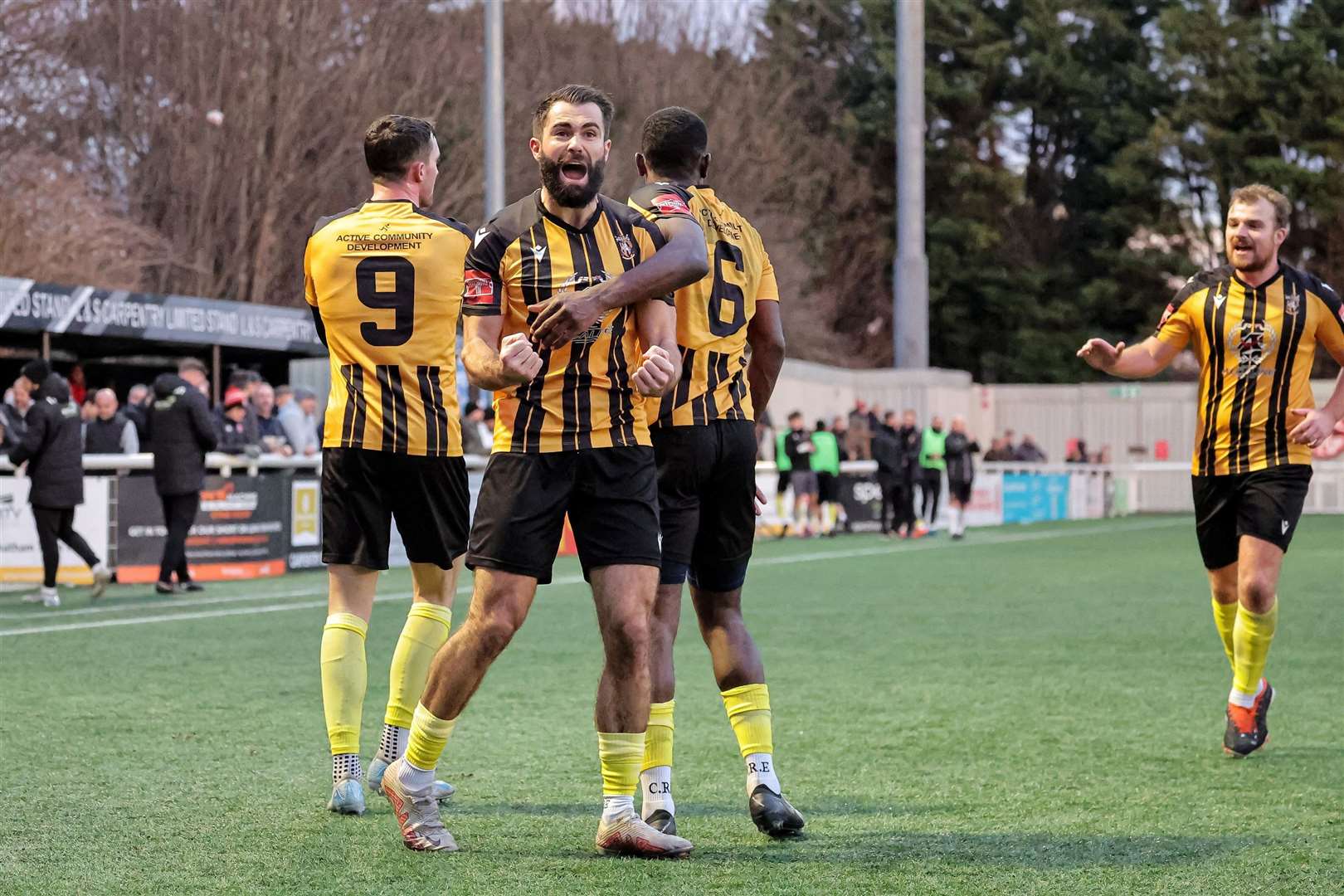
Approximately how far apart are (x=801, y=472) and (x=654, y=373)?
2224cm

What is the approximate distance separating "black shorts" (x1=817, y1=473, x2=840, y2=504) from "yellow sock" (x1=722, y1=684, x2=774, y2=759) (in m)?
21.4

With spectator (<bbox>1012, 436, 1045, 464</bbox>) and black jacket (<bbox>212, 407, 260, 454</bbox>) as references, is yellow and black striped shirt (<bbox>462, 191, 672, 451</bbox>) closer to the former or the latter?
black jacket (<bbox>212, 407, 260, 454</bbox>)

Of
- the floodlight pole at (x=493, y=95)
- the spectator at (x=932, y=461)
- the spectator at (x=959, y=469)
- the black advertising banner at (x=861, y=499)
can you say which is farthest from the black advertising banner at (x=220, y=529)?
the spectator at (x=932, y=461)

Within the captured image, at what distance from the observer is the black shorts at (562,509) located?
205 inches

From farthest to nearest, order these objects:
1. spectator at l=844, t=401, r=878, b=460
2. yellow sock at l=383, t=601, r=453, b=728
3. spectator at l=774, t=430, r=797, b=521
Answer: spectator at l=844, t=401, r=878, b=460 < spectator at l=774, t=430, r=797, b=521 < yellow sock at l=383, t=601, r=453, b=728

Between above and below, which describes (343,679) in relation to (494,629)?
below

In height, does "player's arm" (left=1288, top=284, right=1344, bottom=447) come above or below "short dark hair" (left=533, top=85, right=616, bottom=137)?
below

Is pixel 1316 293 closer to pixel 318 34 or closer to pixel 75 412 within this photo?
pixel 75 412

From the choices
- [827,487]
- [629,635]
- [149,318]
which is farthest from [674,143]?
[827,487]

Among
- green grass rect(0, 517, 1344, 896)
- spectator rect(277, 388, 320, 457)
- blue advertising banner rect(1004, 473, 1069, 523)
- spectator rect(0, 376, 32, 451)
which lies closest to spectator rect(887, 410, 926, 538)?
blue advertising banner rect(1004, 473, 1069, 523)

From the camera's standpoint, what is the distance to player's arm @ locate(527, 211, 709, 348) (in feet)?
16.2

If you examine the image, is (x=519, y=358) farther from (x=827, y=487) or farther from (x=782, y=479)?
(x=827, y=487)

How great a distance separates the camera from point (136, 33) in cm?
3331

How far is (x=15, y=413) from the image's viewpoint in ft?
55.8
